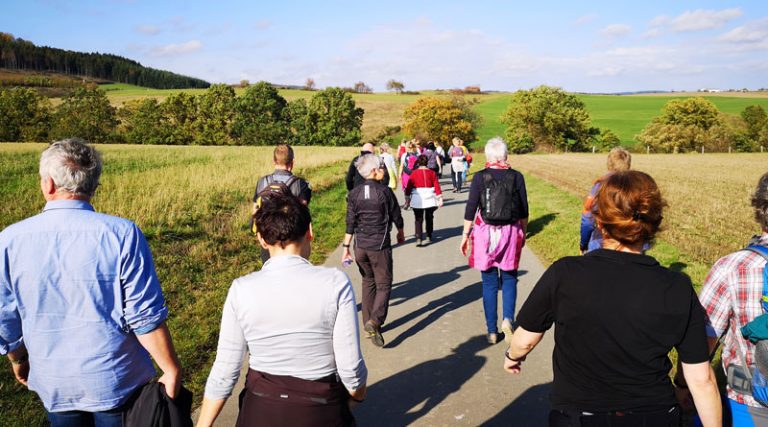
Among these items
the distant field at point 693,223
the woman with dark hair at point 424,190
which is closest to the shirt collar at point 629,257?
the distant field at point 693,223

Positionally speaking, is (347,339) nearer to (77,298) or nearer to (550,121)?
(77,298)

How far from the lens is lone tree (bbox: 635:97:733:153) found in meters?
65.5

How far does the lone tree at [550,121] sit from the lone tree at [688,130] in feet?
26.3

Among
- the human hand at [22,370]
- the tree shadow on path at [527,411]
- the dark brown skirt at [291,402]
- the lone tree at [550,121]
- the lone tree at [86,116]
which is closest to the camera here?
the dark brown skirt at [291,402]

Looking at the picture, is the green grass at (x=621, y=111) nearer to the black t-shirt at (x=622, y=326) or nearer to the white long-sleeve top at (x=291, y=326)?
the black t-shirt at (x=622, y=326)

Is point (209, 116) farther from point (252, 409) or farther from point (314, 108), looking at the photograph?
point (252, 409)

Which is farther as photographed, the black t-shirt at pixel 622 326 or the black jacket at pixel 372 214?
the black jacket at pixel 372 214

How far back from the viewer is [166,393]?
2.44m

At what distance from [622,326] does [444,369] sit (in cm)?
288

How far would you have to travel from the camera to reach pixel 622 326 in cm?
208

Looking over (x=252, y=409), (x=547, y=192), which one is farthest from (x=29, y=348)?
(x=547, y=192)

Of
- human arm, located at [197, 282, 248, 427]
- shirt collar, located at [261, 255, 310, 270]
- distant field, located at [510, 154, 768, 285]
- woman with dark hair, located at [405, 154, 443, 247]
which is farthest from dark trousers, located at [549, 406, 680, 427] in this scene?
woman with dark hair, located at [405, 154, 443, 247]

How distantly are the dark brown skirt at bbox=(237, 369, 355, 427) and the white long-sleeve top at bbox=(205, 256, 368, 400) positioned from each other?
4 cm

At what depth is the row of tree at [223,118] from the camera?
71.2 m
